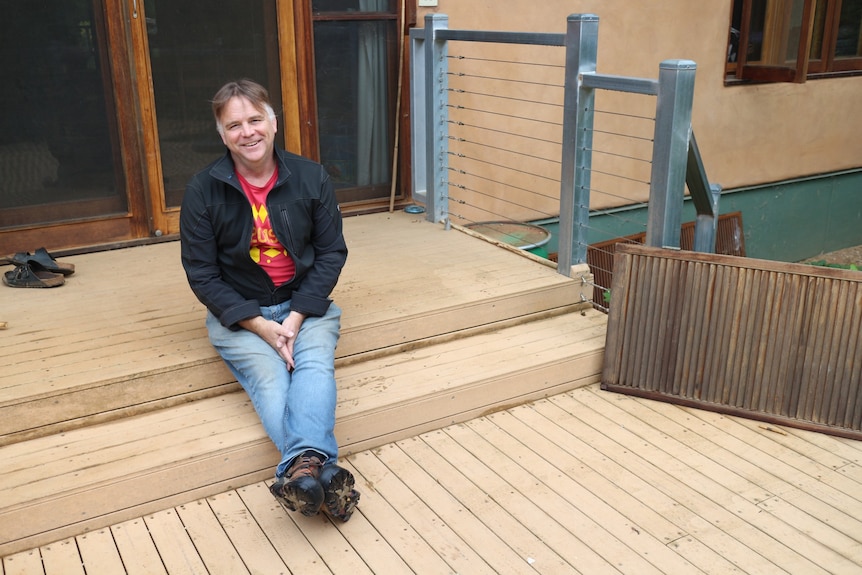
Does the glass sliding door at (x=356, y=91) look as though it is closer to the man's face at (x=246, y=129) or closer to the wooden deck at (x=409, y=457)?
the wooden deck at (x=409, y=457)

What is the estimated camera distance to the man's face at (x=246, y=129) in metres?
2.46

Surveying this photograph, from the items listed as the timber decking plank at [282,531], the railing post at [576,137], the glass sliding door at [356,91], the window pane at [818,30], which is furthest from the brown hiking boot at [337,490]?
the window pane at [818,30]

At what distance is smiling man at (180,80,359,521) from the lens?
2420mm

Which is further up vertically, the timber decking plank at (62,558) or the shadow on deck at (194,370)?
the shadow on deck at (194,370)

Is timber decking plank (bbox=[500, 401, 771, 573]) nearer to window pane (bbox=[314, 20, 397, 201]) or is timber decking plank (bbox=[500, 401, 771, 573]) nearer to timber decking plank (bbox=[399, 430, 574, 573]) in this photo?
timber decking plank (bbox=[399, 430, 574, 573])

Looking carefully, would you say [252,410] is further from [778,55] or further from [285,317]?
[778,55]

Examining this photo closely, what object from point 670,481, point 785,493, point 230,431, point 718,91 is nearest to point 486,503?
point 670,481

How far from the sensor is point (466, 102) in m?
4.66

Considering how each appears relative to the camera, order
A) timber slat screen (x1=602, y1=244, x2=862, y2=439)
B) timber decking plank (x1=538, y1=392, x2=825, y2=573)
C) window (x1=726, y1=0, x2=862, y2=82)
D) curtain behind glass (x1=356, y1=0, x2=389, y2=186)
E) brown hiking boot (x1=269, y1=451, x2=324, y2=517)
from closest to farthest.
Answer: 1. brown hiking boot (x1=269, y1=451, x2=324, y2=517)
2. timber decking plank (x1=538, y1=392, x2=825, y2=573)
3. timber slat screen (x1=602, y1=244, x2=862, y2=439)
4. curtain behind glass (x1=356, y1=0, x2=389, y2=186)
5. window (x1=726, y1=0, x2=862, y2=82)

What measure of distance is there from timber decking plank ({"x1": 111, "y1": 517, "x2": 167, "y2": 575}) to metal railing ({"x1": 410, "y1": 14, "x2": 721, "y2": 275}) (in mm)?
2019

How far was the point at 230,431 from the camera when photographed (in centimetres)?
254

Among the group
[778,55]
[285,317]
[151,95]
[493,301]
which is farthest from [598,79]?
[778,55]

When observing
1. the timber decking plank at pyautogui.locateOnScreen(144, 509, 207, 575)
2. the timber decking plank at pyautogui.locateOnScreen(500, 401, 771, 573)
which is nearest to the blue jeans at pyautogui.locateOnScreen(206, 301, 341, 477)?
the timber decking plank at pyautogui.locateOnScreen(144, 509, 207, 575)

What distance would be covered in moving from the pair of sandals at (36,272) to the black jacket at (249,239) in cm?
110
